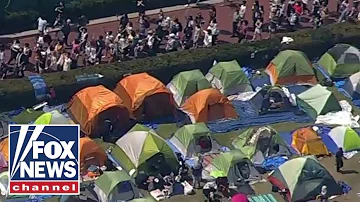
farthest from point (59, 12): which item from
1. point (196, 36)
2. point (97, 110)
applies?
point (97, 110)

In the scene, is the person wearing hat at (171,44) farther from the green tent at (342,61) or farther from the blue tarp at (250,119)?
the green tent at (342,61)

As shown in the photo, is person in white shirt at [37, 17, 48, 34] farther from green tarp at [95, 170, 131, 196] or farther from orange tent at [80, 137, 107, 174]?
green tarp at [95, 170, 131, 196]

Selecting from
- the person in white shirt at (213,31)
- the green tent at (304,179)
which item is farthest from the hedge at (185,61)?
the green tent at (304,179)

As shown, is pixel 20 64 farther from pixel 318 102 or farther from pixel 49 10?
pixel 318 102

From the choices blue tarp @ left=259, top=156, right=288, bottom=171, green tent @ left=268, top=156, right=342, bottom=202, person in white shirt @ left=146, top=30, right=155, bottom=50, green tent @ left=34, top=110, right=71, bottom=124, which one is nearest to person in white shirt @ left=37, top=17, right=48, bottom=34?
person in white shirt @ left=146, top=30, right=155, bottom=50

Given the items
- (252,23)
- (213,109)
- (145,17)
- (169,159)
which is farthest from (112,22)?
(169,159)

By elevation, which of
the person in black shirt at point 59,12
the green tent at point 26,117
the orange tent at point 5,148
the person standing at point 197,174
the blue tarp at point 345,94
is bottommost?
the person standing at point 197,174
